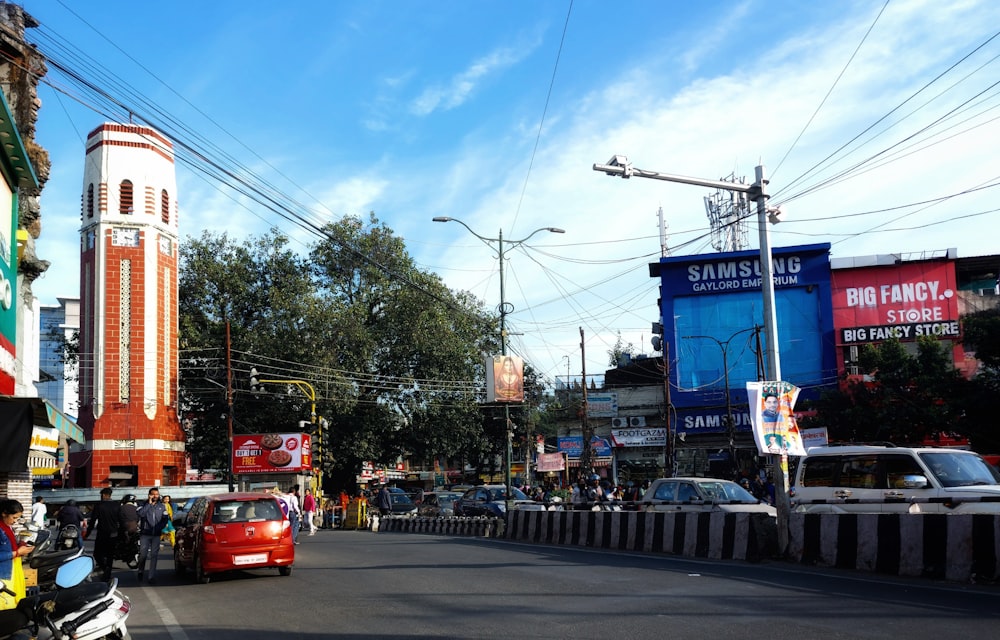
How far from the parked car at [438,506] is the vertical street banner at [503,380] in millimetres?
10096

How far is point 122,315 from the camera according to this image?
4350 centimetres

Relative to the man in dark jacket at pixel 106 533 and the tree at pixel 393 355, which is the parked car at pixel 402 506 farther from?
the man in dark jacket at pixel 106 533

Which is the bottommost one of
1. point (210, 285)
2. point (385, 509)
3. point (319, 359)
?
point (385, 509)

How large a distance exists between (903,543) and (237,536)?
10.4 metres

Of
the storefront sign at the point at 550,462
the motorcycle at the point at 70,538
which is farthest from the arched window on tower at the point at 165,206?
the motorcycle at the point at 70,538

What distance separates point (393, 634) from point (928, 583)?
7.41 metres

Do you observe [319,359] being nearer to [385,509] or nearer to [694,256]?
[385,509]

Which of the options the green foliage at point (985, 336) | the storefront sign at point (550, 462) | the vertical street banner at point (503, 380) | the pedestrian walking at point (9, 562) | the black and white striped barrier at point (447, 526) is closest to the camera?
the pedestrian walking at point (9, 562)

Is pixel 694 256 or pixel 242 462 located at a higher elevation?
pixel 694 256

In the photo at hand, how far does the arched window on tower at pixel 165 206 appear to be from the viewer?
45000mm

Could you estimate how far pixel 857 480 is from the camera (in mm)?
16609

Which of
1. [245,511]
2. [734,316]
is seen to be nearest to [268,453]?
[734,316]

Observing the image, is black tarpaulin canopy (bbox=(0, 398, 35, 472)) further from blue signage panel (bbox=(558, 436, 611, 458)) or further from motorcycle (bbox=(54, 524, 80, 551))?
blue signage panel (bbox=(558, 436, 611, 458))

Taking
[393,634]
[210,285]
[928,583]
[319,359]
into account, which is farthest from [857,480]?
[210,285]
